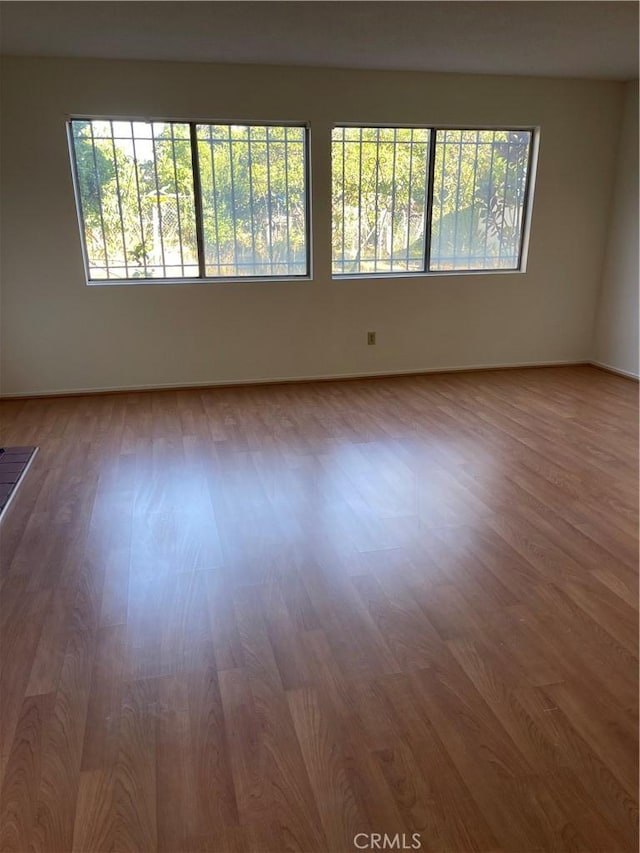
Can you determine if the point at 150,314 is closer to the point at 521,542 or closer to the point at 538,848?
the point at 521,542

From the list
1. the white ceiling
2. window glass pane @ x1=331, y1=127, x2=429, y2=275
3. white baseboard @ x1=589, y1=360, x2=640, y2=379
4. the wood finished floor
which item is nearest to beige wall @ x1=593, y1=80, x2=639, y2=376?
white baseboard @ x1=589, y1=360, x2=640, y2=379

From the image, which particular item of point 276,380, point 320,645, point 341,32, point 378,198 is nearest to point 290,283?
point 276,380

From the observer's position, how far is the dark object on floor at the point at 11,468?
2982 mm

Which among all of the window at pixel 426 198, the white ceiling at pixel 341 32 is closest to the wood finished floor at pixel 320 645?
the window at pixel 426 198

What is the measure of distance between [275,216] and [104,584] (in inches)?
133

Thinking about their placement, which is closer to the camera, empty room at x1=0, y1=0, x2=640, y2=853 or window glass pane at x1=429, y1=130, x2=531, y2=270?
empty room at x1=0, y1=0, x2=640, y2=853

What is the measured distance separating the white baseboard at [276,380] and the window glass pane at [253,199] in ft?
2.89

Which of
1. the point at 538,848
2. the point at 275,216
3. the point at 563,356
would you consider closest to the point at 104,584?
the point at 538,848

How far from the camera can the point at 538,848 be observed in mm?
1297

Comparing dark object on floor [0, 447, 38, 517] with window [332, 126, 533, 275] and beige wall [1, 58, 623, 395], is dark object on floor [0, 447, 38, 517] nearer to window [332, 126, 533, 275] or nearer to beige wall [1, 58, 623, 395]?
beige wall [1, 58, 623, 395]

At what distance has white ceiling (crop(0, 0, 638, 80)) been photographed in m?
3.06

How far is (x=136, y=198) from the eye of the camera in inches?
174

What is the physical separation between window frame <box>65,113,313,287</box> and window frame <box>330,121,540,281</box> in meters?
0.21

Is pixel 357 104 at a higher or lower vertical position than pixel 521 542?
higher
